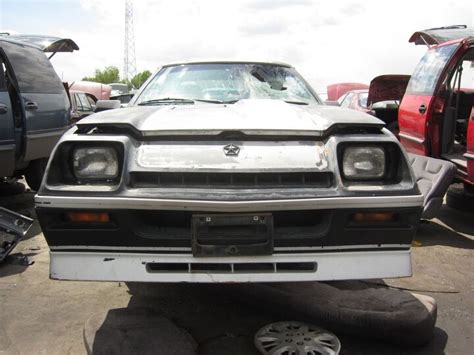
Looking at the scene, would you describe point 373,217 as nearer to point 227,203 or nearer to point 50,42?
point 227,203

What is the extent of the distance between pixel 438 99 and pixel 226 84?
2820 mm

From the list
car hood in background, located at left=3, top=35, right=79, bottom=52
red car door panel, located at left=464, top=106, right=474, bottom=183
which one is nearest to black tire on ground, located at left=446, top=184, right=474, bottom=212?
red car door panel, located at left=464, top=106, right=474, bottom=183

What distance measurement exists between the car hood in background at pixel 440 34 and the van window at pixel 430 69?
0.14 meters

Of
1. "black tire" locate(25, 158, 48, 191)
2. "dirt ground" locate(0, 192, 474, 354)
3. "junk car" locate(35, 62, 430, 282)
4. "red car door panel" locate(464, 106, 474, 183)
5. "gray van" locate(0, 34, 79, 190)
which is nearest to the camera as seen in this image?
"junk car" locate(35, 62, 430, 282)

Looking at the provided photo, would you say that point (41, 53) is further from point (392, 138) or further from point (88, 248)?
point (392, 138)

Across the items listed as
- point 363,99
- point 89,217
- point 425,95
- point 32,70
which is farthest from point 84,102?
point 89,217

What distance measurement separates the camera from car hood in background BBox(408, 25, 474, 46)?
546 cm

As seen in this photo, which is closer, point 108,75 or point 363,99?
point 363,99

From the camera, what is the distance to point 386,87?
859 cm

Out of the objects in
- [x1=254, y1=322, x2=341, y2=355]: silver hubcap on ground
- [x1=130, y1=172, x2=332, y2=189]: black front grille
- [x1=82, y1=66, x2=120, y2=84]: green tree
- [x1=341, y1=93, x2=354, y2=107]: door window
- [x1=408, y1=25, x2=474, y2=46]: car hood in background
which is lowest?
[x1=82, y1=66, x2=120, y2=84]: green tree

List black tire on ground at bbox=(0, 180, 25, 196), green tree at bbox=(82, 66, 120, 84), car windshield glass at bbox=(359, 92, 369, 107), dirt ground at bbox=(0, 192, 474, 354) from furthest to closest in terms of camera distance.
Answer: green tree at bbox=(82, 66, 120, 84), car windshield glass at bbox=(359, 92, 369, 107), black tire on ground at bbox=(0, 180, 25, 196), dirt ground at bbox=(0, 192, 474, 354)

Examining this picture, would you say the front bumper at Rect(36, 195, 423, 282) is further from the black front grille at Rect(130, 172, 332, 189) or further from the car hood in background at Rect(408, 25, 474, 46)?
the car hood in background at Rect(408, 25, 474, 46)

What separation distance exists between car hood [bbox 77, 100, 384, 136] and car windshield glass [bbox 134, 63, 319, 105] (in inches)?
24.2

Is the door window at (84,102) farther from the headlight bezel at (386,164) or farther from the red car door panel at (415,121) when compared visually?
the headlight bezel at (386,164)
